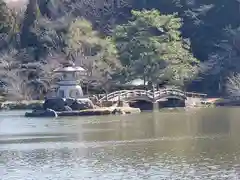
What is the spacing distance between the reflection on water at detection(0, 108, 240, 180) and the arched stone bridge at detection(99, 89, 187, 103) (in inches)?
351

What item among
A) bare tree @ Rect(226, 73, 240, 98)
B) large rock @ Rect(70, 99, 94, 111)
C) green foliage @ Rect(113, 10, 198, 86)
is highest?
green foliage @ Rect(113, 10, 198, 86)

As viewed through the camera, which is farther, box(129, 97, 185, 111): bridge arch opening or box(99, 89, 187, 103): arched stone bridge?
box(129, 97, 185, 111): bridge arch opening

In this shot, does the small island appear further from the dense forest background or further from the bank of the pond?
the dense forest background

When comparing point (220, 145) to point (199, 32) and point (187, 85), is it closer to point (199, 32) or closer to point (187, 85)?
point (187, 85)

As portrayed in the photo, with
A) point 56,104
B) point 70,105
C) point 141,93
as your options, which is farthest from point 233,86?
point 56,104

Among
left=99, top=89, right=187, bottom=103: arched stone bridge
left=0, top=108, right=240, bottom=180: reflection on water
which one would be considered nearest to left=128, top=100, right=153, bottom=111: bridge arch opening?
left=99, top=89, right=187, bottom=103: arched stone bridge

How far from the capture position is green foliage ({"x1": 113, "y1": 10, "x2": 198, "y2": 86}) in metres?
64.2

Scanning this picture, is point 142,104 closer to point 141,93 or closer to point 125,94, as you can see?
point 141,93

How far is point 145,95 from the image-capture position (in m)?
61.8

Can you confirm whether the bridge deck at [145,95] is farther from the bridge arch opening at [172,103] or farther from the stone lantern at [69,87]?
the stone lantern at [69,87]

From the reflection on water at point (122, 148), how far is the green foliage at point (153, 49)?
13.4 metres

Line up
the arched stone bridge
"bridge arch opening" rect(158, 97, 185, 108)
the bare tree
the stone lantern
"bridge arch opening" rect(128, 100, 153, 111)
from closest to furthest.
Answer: the stone lantern < the arched stone bridge < "bridge arch opening" rect(128, 100, 153, 111) < "bridge arch opening" rect(158, 97, 185, 108) < the bare tree

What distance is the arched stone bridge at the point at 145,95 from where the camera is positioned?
198 feet

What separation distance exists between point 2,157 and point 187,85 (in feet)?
131
